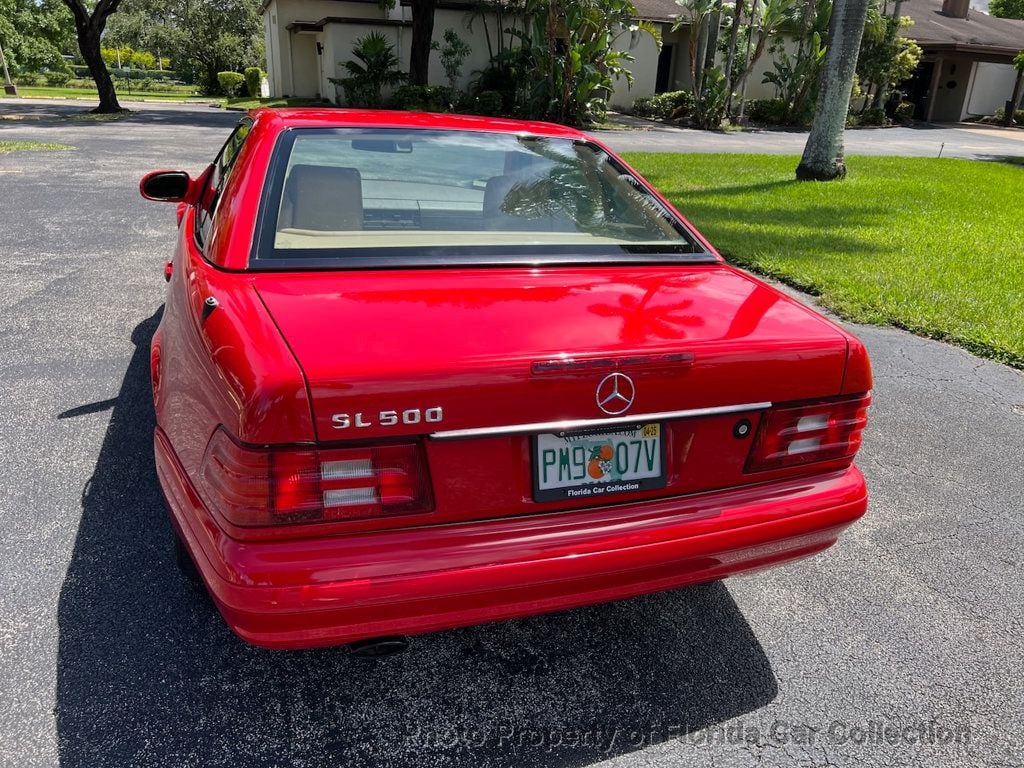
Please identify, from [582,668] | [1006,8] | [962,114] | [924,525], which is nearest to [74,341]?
[582,668]

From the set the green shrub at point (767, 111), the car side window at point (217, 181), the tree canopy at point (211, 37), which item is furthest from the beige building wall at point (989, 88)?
the car side window at point (217, 181)

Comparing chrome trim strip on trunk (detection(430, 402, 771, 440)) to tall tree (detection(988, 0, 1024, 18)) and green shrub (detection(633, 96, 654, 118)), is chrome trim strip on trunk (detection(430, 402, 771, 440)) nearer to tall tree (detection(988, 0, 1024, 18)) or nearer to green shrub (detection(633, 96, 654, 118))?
green shrub (detection(633, 96, 654, 118))

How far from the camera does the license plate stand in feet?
6.53

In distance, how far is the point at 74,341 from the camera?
16.0ft

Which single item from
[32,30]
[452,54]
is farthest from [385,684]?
[32,30]

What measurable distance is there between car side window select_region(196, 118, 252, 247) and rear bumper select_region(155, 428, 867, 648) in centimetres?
113

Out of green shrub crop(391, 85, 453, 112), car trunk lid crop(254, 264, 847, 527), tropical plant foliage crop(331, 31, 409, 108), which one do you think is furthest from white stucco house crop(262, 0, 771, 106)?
car trunk lid crop(254, 264, 847, 527)

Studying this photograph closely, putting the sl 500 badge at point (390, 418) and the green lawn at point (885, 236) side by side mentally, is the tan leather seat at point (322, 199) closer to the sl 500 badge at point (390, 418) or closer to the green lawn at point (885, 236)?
the sl 500 badge at point (390, 418)

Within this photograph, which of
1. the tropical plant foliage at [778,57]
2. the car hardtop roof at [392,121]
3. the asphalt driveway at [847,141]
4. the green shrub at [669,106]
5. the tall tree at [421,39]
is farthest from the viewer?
the green shrub at [669,106]

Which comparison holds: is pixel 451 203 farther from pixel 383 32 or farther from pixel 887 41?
pixel 887 41

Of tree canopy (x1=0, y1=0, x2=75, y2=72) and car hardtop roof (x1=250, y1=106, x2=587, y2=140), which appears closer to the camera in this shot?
car hardtop roof (x1=250, y1=106, x2=587, y2=140)

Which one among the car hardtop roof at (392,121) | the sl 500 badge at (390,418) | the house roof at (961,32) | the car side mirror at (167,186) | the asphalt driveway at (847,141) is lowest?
the asphalt driveway at (847,141)

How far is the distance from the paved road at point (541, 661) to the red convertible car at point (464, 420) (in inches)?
16.6
